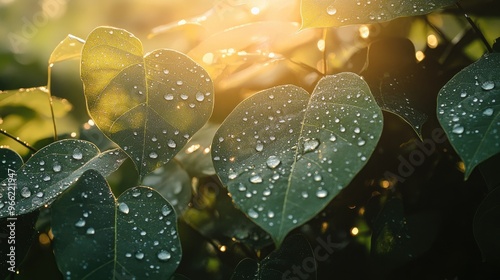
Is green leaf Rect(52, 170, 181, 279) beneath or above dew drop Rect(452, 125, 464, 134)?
beneath

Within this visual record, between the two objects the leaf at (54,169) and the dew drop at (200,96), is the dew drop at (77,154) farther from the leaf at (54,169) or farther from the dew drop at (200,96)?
the dew drop at (200,96)

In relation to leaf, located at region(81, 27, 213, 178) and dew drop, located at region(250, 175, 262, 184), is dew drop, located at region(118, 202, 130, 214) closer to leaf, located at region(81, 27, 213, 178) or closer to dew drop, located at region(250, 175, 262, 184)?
leaf, located at region(81, 27, 213, 178)

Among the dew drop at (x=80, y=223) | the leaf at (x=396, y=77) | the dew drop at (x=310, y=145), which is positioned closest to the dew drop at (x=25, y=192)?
the dew drop at (x=80, y=223)

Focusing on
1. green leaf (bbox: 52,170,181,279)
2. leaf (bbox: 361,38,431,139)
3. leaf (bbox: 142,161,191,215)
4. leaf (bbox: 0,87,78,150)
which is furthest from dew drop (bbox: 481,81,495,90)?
leaf (bbox: 0,87,78,150)

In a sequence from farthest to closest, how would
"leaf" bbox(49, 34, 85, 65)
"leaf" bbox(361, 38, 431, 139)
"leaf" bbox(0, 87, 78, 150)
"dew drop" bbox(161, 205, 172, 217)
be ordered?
"leaf" bbox(0, 87, 78, 150) → "leaf" bbox(49, 34, 85, 65) → "leaf" bbox(361, 38, 431, 139) → "dew drop" bbox(161, 205, 172, 217)

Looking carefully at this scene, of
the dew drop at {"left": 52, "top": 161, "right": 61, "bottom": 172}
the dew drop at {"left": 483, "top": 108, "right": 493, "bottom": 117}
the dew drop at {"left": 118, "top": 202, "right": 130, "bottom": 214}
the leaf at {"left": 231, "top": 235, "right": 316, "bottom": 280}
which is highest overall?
the dew drop at {"left": 483, "top": 108, "right": 493, "bottom": 117}

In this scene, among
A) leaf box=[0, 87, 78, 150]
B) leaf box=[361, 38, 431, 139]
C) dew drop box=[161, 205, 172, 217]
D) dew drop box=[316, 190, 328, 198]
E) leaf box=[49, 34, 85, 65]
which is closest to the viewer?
dew drop box=[316, 190, 328, 198]

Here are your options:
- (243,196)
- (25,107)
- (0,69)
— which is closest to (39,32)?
(0,69)
